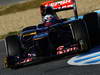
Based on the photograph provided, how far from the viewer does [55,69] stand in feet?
22.6

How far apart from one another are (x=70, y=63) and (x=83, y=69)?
0.67m

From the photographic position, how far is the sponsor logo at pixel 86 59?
6.97m

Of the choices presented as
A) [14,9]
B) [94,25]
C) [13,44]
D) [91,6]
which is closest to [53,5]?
[94,25]

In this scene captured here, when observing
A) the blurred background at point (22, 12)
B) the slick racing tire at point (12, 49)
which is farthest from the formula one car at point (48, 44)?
the blurred background at point (22, 12)

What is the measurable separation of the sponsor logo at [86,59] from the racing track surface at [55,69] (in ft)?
0.63

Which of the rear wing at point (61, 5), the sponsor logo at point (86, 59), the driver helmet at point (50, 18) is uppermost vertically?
the rear wing at point (61, 5)

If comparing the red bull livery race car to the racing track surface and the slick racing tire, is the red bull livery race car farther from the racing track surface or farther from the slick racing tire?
the racing track surface

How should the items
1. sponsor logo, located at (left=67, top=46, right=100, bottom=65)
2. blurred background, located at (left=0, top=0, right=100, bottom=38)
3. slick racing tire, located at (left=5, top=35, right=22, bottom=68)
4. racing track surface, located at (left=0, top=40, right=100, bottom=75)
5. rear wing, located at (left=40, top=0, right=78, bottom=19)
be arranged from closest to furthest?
racing track surface, located at (left=0, top=40, right=100, bottom=75), sponsor logo, located at (left=67, top=46, right=100, bottom=65), slick racing tire, located at (left=5, top=35, right=22, bottom=68), rear wing, located at (left=40, top=0, right=78, bottom=19), blurred background, located at (left=0, top=0, right=100, bottom=38)

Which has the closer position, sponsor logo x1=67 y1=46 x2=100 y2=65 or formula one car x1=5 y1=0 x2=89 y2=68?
sponsor logo x1=67 y1=46 x2=100 y2=65

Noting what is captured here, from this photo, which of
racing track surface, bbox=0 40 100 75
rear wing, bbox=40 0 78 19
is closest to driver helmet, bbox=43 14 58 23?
rear wing, bbox=40 0 78 19

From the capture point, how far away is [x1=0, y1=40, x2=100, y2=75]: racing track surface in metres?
6.35

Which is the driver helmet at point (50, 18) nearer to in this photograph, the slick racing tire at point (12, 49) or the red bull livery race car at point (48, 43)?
the red bull livery race car at point (48, 43)

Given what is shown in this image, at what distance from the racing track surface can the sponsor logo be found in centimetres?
19

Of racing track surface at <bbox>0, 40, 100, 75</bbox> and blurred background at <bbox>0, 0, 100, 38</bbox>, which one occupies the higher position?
blurred background at <bbox>0, 0, 100, 38</bbox>
